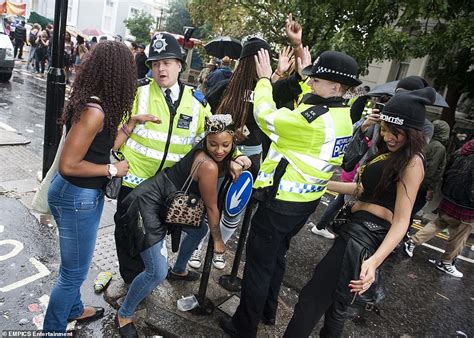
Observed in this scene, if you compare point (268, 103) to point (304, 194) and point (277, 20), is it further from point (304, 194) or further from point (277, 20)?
point (277, 20)

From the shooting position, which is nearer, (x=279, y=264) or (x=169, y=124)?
(x=169, y=124)

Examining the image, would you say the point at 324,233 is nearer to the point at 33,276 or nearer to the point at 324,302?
the point at 324,302

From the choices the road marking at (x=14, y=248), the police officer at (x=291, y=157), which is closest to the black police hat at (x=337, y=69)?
the police officer at (x=291, y=157)

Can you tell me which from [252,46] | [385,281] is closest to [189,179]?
[252,46]

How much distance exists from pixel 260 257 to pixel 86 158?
4.31ft

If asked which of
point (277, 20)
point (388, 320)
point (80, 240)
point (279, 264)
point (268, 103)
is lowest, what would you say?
point (388, 320)

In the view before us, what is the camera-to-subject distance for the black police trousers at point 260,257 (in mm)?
2465

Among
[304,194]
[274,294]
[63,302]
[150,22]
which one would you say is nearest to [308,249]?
[274,294]

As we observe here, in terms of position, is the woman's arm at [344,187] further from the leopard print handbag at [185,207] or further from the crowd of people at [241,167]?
the leopard print handbag at [185,207]

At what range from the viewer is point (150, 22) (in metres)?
35.4

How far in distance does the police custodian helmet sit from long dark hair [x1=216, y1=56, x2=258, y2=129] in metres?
0.49

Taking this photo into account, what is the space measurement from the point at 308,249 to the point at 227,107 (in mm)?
2655

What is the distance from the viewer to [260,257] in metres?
2.52

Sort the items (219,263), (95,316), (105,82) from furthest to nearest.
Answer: (219,263), (95,316), (105,82)
